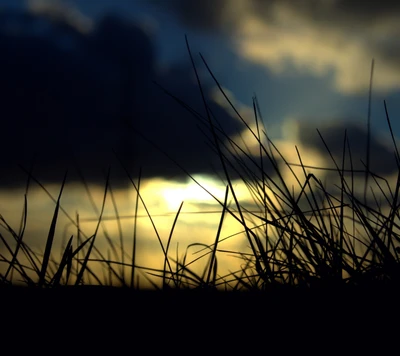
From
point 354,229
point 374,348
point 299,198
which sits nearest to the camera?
point 374,348

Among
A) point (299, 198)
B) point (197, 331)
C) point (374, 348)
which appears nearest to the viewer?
point (374, 348)

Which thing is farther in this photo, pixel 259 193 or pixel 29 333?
pixel 259 193

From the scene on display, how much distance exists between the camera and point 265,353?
1.15 meters

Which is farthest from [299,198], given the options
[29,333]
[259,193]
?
[29,333]

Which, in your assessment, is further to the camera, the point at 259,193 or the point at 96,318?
the point at 259,193

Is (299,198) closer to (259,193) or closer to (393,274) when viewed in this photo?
(259,193)

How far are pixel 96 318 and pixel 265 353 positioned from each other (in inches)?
16.0

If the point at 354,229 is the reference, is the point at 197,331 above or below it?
below

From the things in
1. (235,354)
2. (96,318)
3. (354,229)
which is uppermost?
(354,229)

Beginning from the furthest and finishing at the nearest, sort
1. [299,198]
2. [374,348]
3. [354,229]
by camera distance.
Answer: [354,229] → [299,198] → [374,348]

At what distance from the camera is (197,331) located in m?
1.24

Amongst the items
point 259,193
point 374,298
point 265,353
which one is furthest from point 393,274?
point 259,193

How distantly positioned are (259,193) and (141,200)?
0.36 m

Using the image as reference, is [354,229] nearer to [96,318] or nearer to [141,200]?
[141,200]
